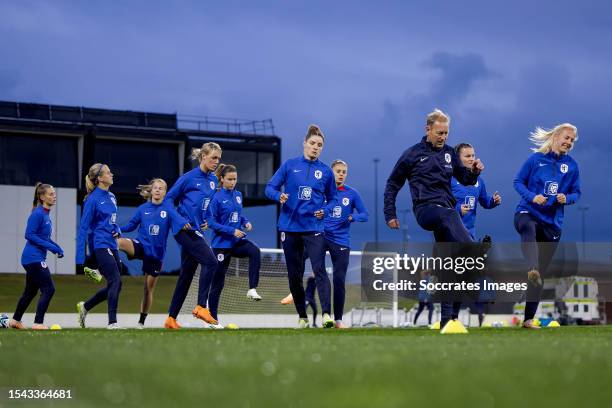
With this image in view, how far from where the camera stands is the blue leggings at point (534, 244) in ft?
33.9

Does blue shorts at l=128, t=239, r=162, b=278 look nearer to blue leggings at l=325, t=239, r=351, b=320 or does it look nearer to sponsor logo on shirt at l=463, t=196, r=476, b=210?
blue leggings at l=325, t=239, r=351, b=320

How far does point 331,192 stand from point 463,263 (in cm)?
191

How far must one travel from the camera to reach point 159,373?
3.48m

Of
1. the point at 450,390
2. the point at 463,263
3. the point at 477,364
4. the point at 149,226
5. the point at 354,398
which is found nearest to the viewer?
the point at 354,398

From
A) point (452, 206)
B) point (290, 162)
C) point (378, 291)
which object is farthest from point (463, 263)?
point (378, 291)

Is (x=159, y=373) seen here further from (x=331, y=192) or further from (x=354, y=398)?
(x=331, y=192)

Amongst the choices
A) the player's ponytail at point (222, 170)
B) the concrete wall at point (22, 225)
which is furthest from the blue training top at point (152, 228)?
the concrete wall at point (22, 225)

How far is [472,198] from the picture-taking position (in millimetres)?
13016

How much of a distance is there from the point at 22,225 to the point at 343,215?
34.7 meters

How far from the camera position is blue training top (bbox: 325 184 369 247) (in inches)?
514

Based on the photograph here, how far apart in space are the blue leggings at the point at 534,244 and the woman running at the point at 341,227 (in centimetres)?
250

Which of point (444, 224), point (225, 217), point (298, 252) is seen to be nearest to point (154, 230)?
point (225, 217)

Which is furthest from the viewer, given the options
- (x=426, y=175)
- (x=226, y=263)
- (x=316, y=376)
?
(x=226, y=263)

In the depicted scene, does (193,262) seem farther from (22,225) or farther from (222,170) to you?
(22,225)
